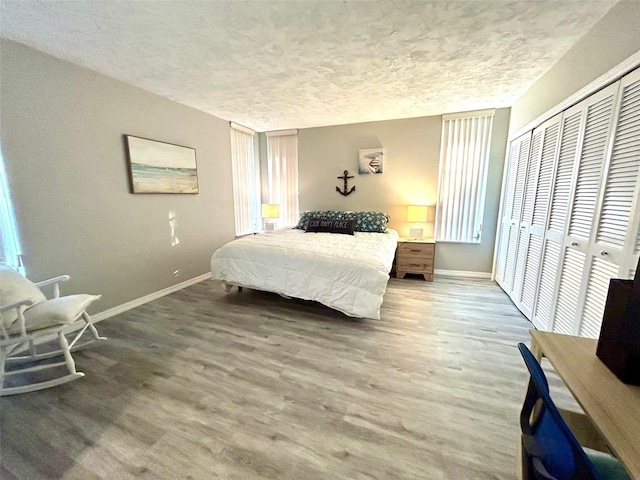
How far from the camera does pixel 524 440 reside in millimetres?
726

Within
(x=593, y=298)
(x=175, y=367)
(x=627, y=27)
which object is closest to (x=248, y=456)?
(x=175, y=367)

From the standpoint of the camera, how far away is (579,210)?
1.89 metres

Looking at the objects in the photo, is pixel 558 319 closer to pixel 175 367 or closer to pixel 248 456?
pixel 248 456

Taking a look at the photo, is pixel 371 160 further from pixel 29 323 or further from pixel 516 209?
pixel 29 323

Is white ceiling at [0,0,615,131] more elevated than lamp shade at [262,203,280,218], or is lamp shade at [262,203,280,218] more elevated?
white ceiling at [0,0,615,131]

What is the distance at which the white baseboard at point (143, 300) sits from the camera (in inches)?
103

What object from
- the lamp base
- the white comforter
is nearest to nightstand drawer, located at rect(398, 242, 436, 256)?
the lamp base

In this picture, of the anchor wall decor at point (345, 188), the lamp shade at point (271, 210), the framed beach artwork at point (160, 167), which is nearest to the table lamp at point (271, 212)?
the lamp shade at point (271, 210)

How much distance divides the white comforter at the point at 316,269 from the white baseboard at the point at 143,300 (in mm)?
830

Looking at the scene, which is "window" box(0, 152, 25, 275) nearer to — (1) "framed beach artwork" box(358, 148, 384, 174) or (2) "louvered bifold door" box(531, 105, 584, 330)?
(1) "framed beach artwork" box(358, 148, 384, 174)

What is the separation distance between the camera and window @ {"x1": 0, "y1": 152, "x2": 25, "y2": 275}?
1.97 m

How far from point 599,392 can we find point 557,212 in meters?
1.96

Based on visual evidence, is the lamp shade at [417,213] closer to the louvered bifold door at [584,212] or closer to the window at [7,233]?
the louvered bifold door at [584,212]

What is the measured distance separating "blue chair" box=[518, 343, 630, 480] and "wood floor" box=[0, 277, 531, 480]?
1.92 feet
